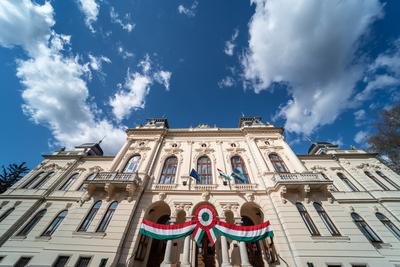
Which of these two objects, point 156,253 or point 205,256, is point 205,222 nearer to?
point 205,256

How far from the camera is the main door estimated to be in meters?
10.6

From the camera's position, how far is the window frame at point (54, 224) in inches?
481

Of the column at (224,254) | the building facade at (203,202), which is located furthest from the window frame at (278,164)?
the column at (224,254)

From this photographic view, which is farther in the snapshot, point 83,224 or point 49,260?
point 83,224

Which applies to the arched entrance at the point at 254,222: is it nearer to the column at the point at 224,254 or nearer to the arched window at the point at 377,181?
the column at the point at 224,254

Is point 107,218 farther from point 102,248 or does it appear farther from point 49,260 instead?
point 49,260

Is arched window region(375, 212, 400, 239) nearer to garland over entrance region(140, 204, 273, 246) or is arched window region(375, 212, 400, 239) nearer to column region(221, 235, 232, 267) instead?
garland over entrance region(140, 204, 273, 246)

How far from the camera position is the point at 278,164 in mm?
15250

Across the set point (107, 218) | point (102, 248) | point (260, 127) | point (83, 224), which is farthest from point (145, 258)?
point (260, 127)

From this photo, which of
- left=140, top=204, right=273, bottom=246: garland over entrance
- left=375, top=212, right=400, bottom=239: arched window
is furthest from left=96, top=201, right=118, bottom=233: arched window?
left=375, top=212, right=400, bottom=239: arched window

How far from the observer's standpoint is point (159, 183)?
1377cm

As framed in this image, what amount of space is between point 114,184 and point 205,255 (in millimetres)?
9431

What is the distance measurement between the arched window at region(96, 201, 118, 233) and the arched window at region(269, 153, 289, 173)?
15421 millimetres

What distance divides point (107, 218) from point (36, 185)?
41.4 feet
